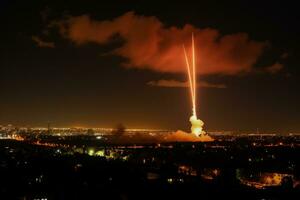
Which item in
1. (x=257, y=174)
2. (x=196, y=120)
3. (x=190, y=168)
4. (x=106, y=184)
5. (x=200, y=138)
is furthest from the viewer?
(x=200, y=138)

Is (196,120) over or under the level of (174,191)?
over

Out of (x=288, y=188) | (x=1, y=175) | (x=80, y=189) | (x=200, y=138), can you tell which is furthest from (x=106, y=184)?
(x=200, y=138)

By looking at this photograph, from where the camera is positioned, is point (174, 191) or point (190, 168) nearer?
point (174, 191)

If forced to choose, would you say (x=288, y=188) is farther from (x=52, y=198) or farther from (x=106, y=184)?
(x=52, y=198)

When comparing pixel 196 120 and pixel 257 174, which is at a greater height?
pixel 196 120

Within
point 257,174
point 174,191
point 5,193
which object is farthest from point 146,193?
point 257,174

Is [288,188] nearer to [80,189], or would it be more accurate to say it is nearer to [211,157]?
[80,189]

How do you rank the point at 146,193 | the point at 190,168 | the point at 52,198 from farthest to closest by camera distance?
the point at 190,168, the point at 146,193, the point at 52,198

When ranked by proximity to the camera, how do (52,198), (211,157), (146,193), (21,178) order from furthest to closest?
(211,157) → (21,178) → (146,193) → (52,198)

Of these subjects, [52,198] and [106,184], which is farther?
[106,184]
